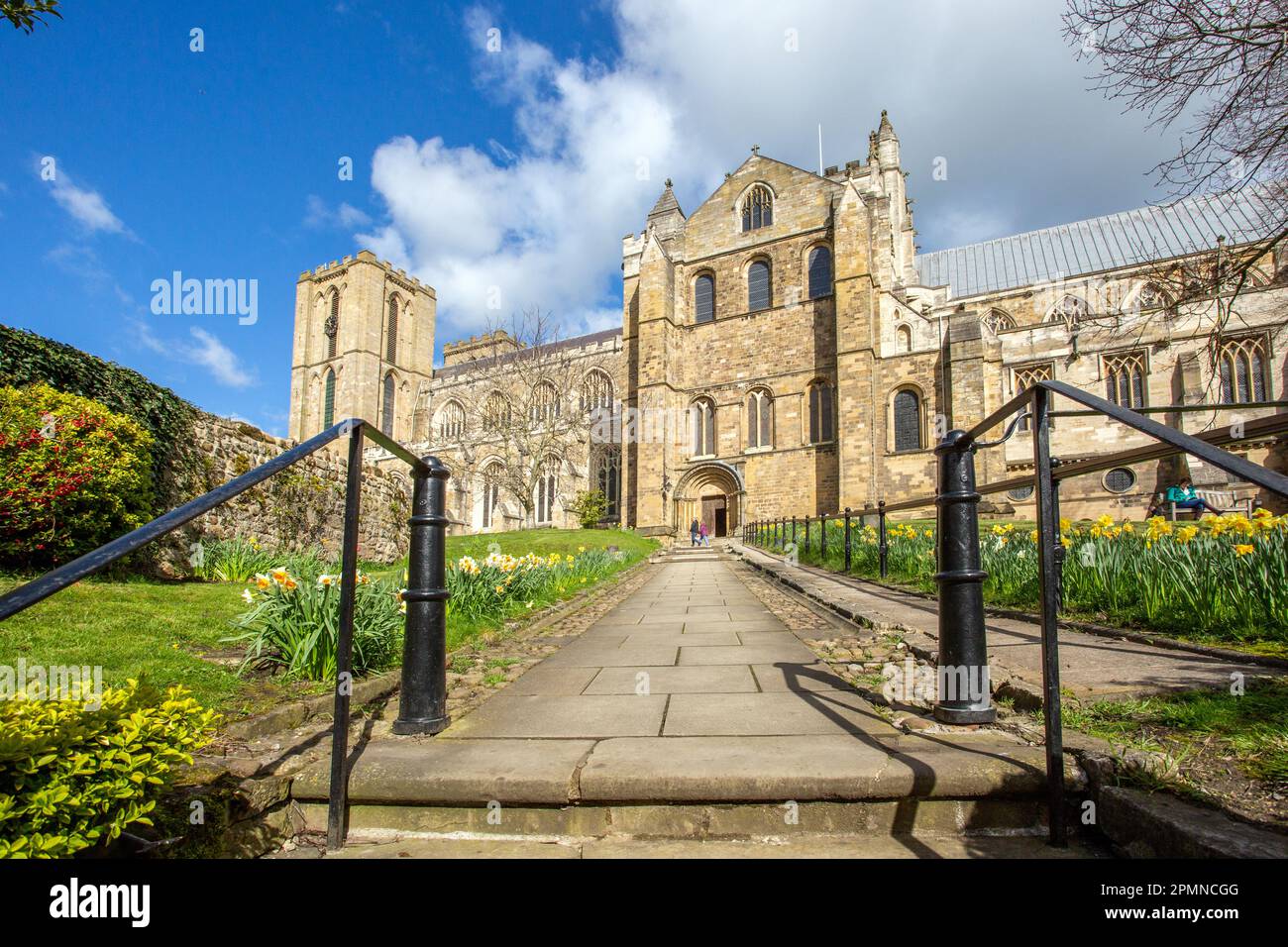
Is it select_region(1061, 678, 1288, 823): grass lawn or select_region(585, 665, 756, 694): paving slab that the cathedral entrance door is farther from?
select_region(1061, 678, 1288, 823): grass lawn

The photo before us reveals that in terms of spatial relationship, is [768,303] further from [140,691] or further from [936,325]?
[140,691]

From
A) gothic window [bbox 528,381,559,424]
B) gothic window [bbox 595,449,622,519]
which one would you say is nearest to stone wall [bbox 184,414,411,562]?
gothic window [bbox 528,381,559,424]

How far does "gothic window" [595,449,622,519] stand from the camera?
35.8 m

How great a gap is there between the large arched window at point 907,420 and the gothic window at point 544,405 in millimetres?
15867

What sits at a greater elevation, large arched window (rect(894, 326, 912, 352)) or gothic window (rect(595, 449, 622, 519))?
large arched window (rect(894, 326, 912, 352))

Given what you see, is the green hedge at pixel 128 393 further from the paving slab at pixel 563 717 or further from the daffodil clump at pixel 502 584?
the paving slab at pixel 563 717

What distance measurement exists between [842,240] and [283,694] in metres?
26.2

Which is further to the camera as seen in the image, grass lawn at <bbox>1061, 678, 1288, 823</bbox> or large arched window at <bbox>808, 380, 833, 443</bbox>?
large arched window at <bbox>808, 380, 833, 443</bbox>

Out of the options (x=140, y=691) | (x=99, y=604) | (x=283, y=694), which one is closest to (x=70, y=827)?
(x=140, y=691)

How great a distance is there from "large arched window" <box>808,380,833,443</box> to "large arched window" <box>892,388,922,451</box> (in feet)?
8.18

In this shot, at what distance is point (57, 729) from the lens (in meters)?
1.45

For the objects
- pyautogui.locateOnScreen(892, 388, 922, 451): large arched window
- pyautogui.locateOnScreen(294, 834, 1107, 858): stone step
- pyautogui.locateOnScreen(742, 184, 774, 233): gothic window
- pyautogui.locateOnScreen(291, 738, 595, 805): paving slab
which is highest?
pyautogui.locateOnScreen(742, 184, 774, 233): gothic window

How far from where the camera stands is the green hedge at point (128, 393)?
22.4 feet

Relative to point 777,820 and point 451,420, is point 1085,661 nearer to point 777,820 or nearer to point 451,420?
point 777,820
